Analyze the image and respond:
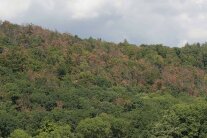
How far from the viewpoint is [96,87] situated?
4665 inches

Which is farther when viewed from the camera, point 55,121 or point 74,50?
point 74,50

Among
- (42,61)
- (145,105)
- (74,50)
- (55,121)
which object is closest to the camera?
(55,121)

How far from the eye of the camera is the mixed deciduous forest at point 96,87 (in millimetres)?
87281

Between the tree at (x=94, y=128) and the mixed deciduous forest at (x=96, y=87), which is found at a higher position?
the mixed deciduous forest at (x=96, y=87)

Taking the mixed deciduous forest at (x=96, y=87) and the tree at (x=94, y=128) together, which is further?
the tree at (x=94, y=128)

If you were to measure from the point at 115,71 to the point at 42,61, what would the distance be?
62.2ft

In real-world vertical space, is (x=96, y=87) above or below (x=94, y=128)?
above

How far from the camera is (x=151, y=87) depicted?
12962cm

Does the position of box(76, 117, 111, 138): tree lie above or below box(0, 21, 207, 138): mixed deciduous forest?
below

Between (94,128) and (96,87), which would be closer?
(94,128)

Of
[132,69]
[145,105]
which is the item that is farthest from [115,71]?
[145,105]

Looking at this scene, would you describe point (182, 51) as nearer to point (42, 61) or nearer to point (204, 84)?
point (204, 84)

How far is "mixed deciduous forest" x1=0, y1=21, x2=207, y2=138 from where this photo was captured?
8728cm

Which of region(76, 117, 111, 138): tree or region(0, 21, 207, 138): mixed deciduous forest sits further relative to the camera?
region(76, 117, 111, 138): tree
